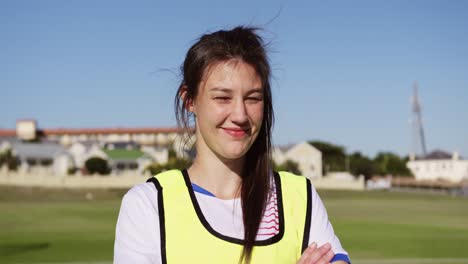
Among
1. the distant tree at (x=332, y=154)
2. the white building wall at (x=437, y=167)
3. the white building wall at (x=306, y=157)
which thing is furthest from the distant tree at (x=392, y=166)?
the white building wall at (x=437, y=167)

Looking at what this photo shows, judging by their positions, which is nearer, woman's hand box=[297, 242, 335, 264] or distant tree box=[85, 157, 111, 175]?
woman's hand box=[297, 242, 335, 264]

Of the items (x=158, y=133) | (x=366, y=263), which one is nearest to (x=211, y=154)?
(x=366, y=263)

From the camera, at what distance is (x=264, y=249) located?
2896mm

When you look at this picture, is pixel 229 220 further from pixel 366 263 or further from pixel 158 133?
pixel 158 133

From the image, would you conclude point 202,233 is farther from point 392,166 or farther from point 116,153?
point 392,166

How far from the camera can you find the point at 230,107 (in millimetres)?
2941

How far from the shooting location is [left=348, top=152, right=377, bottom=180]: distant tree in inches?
6137

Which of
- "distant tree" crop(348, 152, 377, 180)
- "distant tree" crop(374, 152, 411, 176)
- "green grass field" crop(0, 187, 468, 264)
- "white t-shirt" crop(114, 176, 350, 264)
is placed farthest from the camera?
"distant tree" crop(374, 152, 411, 176)

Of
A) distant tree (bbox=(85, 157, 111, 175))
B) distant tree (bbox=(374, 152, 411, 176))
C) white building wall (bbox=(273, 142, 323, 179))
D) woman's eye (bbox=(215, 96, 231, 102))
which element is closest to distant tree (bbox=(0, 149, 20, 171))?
distant tree (bbox=(85, 157, 111, 175))

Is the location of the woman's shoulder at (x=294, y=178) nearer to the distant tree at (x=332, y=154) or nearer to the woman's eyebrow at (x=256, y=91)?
the woman's eyebrow at (x=256, y=91)

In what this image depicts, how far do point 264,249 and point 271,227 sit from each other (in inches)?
4.5

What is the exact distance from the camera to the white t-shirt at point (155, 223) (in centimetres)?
282

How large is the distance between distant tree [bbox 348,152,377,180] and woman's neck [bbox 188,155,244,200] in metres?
155

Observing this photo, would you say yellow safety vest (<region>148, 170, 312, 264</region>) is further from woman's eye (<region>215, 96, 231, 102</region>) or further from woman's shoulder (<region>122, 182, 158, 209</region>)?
woman's eye (<region>215, 96, 231, 102</region>)
